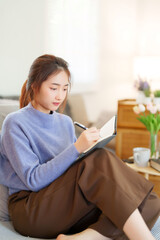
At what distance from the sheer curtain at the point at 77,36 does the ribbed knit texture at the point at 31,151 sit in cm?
126

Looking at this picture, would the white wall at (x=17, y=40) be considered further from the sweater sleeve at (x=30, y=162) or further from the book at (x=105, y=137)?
the book at (x=105, y=137)

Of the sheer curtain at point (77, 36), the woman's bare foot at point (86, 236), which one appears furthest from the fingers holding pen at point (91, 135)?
the sheer curtain at point (77, 36)

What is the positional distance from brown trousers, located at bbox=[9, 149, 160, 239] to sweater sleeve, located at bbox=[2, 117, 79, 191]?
0.09 feet

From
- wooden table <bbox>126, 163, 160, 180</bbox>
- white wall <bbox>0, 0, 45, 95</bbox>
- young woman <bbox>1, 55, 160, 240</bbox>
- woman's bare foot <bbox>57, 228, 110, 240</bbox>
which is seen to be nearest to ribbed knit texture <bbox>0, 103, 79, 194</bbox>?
young woman <bbox>1, 55, 160, 240</bbox>

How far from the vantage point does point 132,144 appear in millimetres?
2750

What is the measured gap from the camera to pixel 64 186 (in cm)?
109

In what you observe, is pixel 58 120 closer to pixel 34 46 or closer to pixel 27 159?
pixel 27 159

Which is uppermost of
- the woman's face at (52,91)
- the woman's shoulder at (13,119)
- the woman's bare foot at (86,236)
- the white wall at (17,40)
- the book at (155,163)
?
the white wall at (17,40)

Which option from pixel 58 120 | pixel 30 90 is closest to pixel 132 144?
pixel 58 120

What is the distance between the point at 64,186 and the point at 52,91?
0.40 meters

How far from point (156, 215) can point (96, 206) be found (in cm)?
25

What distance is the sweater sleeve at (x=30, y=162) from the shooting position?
1109mm

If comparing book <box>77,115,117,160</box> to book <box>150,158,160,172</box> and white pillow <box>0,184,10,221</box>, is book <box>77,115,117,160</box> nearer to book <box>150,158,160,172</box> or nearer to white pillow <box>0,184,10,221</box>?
white pillow <box>0,184,10,221</box>

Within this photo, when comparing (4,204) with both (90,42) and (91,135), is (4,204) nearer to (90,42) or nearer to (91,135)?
(91,135)
